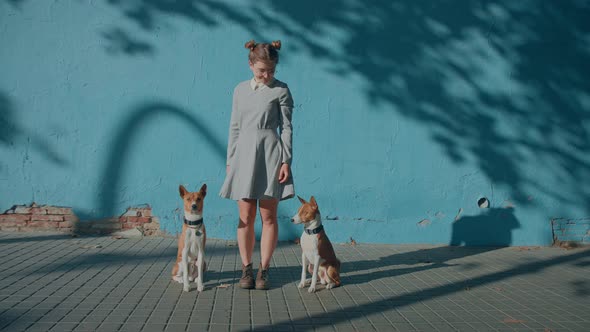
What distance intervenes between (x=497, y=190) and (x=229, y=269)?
3.87m

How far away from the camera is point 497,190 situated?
7191 millimetres

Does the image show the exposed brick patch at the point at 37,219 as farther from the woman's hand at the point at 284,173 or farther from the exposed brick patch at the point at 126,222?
the woman's hand at the point at 284,173

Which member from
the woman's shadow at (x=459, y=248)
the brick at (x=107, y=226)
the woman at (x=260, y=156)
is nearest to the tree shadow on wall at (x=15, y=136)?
the brick at (x=107, y=226)

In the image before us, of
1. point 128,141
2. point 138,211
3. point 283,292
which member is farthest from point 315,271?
point 128,141

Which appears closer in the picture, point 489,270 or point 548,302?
point 548,302

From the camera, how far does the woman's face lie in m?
4.57

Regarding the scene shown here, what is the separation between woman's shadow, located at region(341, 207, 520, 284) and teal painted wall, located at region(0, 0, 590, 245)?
3cm

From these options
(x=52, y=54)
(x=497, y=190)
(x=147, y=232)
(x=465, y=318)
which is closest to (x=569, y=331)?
(x=465, y=318)

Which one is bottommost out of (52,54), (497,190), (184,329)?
(184,329)

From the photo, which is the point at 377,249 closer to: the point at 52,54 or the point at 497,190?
the point at 497,190

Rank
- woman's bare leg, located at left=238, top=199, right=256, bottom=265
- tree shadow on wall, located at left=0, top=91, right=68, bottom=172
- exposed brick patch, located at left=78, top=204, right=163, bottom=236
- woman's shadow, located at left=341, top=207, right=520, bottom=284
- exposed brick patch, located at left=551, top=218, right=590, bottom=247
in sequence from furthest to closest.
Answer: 1. exposed brick patch, located at left=551, top=218, right=590, bottom=247
2. exposed brick patch, located at left=78, top=204, right=163, bottom=236
3. tree shadow on wall, located at left=0, top=91, right=68, bottom=172
4. woman's shadow, located at left=341, top=207, right=520, bottom=284
5. woman's bare leg, located at left=238, top=199, right=256, bottom=265

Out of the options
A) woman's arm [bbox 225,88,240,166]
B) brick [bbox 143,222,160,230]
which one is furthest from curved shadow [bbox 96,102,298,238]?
woman's arm [bbox 225,88,240,166]

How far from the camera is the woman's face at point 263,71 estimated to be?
457 cm

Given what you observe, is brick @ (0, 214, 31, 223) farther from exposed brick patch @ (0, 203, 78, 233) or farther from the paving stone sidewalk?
the paving stone sidewalk
